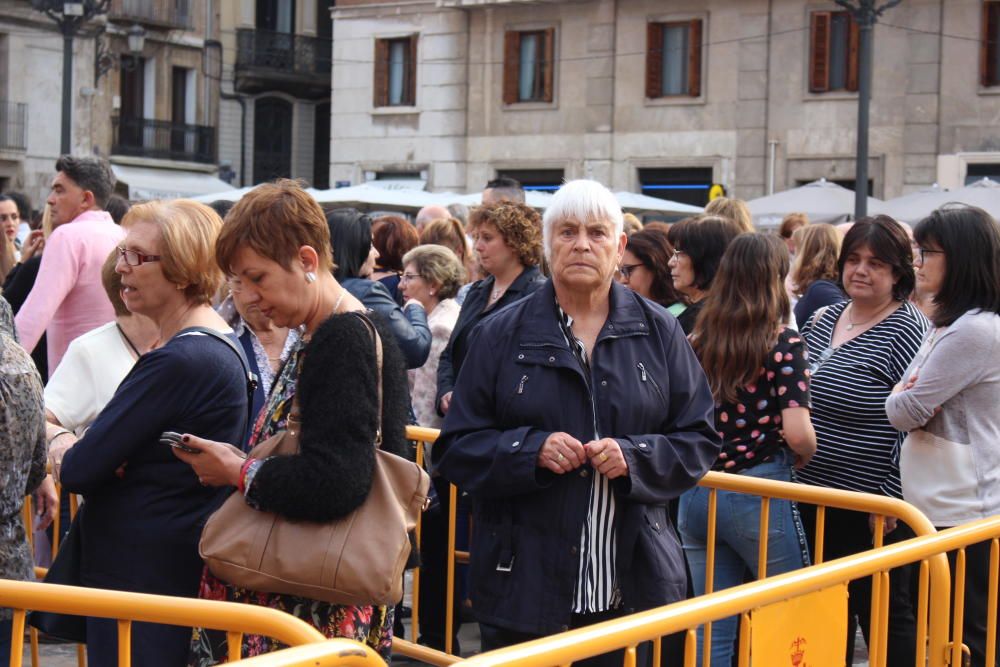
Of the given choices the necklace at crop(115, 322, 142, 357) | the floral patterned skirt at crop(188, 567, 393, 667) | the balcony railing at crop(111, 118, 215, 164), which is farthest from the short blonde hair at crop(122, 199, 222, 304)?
the balcony railing at crop(111, 118, 215, 164)

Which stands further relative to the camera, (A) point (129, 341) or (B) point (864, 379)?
(B) point (864, 379)

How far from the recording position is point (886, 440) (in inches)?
217

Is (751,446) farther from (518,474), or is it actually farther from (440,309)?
(440,309)

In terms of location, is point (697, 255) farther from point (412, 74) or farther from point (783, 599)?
point (412, 74)

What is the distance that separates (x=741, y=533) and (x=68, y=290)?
11.9ft

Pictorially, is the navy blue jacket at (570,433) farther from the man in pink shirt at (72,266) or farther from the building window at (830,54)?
the building window at (830,54)

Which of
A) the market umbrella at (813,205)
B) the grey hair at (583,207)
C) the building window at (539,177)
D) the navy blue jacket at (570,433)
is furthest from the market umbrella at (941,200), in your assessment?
the navy blue jacket at (570,433)

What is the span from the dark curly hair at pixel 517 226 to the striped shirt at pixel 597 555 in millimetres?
2775

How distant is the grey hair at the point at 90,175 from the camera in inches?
290

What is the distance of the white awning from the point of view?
31.8 meters

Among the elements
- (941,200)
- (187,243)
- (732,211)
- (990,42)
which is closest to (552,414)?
(187,243)

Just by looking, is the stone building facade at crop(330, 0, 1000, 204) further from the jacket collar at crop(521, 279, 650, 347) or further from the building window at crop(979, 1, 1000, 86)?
the jacket collar at crop(521, 279, 650, 347)

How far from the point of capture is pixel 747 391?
522 centimetres

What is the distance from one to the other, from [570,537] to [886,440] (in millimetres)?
2154
